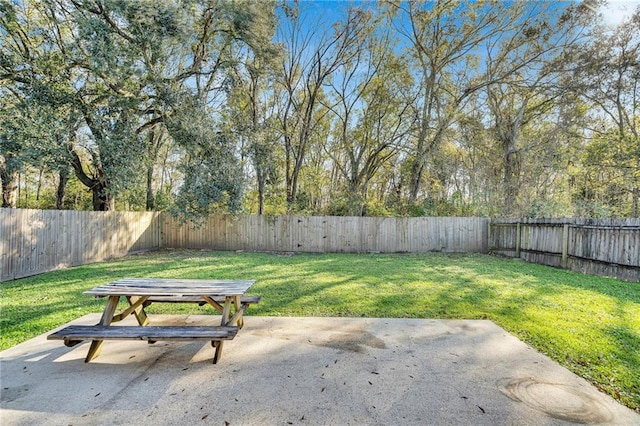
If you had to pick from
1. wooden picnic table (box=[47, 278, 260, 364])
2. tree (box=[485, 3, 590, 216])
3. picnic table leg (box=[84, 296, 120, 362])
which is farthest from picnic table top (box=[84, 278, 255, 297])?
tree (box=[485, 3, 590, 216])

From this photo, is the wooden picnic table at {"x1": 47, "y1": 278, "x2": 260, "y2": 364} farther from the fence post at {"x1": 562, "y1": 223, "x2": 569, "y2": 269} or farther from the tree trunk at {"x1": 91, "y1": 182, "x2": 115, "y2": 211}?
the fence post at {"x1": 562, "y1": 223, "x2": 569, "y2": 269}

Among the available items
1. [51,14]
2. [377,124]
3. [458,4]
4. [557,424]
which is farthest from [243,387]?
[458,4]

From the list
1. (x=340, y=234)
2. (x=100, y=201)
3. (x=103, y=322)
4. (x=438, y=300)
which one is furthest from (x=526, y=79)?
(x=100, y=201)

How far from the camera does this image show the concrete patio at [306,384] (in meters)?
1.83

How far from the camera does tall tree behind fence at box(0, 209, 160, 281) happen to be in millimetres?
5980

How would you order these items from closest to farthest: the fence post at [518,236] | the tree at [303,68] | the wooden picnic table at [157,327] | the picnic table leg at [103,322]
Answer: the wooden picnic table at [157,327], the picnic table leg at [103,322], the fence post at [518,236], the tree at [303,68]

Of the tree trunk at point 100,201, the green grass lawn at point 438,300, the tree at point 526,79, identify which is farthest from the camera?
the tree at point 526,79

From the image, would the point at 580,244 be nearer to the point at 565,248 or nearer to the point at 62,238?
the point at 565,248

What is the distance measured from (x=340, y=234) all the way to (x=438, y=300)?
6.97m

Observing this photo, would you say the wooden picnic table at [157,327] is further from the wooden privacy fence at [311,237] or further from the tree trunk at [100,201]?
the tree trunk at [100,201]

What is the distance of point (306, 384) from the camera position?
2180 mm

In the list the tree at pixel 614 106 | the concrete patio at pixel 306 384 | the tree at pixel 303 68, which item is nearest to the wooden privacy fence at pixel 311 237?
the tree at pixel 303 68

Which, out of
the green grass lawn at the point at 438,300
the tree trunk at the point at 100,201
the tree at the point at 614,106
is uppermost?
the tree at the point at 614,106

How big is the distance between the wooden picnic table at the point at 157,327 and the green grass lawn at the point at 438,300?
1049mm
